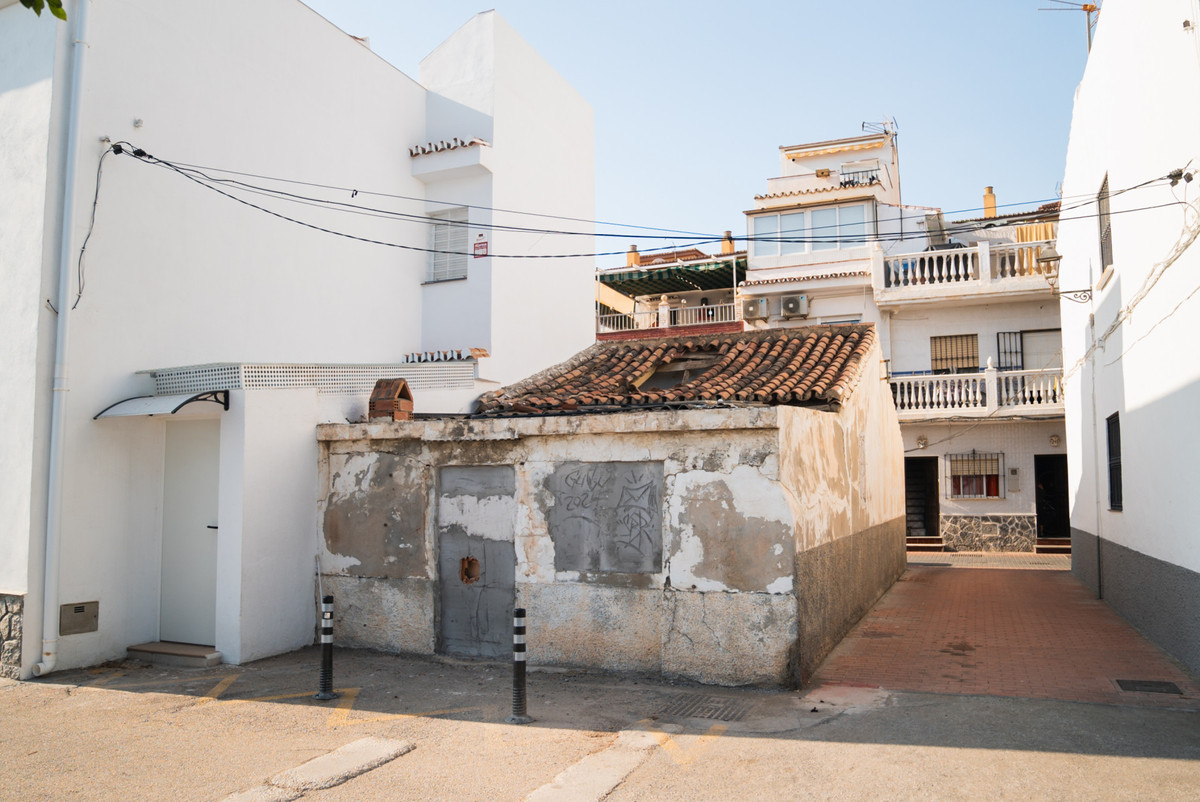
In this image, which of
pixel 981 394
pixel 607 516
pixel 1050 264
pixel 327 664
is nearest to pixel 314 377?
pixel 327 664

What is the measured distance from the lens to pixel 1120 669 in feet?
28.0

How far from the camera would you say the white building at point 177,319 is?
8906 mm

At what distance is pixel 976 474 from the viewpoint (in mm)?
24109

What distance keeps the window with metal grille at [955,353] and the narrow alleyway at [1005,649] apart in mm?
10255

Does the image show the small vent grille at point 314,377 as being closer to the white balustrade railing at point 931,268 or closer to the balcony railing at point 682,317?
the white balustrade railing at point 931,268

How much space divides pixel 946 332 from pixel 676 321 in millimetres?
10406

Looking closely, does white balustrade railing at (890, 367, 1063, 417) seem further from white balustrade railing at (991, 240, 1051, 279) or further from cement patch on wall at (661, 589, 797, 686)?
cement patch on wall at (661, 589, 797, 686)

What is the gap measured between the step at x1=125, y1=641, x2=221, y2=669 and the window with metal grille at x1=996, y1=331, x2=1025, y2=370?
22.5 meters

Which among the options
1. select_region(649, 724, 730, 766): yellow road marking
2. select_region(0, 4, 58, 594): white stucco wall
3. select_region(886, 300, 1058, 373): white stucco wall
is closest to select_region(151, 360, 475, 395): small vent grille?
select_region(0, 4, 58, 594): white stucco wall

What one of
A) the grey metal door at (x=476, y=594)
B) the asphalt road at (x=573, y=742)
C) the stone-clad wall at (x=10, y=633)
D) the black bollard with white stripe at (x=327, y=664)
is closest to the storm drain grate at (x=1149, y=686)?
the asphalt road at (x=573, y=742)

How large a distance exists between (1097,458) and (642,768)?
1173 centimetres

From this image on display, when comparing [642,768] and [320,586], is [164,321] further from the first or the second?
[642,768]

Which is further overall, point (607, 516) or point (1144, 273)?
point (1144, 273)

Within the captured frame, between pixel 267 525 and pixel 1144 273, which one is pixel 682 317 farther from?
pixel 267 525
